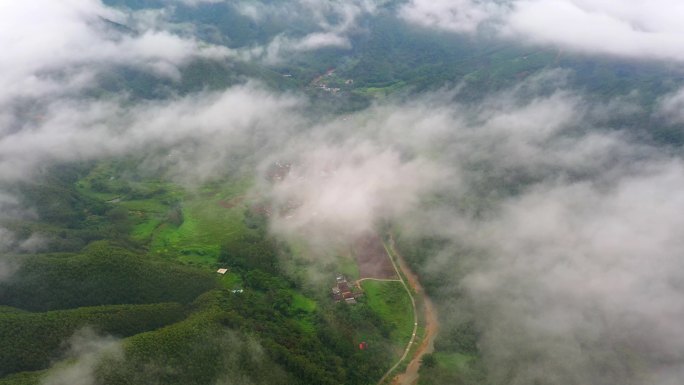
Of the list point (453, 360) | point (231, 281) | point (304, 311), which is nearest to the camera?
point (453, 360)

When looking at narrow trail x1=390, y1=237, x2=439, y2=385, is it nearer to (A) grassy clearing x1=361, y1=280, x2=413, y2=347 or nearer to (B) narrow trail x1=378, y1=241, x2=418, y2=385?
(B) narrow trail x1=378, y1=241, x2=418, y2=385

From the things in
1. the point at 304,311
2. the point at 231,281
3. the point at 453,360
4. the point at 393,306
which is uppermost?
the point at 453,360

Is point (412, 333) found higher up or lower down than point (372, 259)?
higher up

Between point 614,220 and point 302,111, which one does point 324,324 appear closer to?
point 614,220

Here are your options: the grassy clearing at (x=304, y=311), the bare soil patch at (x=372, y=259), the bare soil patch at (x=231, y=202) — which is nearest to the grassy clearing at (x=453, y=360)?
the grassy clearing at (x=304, y=311)

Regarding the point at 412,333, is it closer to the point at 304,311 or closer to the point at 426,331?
the point at 426,331

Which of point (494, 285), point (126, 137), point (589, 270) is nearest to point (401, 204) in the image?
point (494, 285)

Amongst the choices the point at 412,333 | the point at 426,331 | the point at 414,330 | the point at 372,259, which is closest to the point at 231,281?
the point at 372,259

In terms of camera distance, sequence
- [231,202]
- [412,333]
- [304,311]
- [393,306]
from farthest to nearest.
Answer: [231,202]
[393,306]
[304,311]
[412,333]

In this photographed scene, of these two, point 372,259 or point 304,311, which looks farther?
point 372,259
